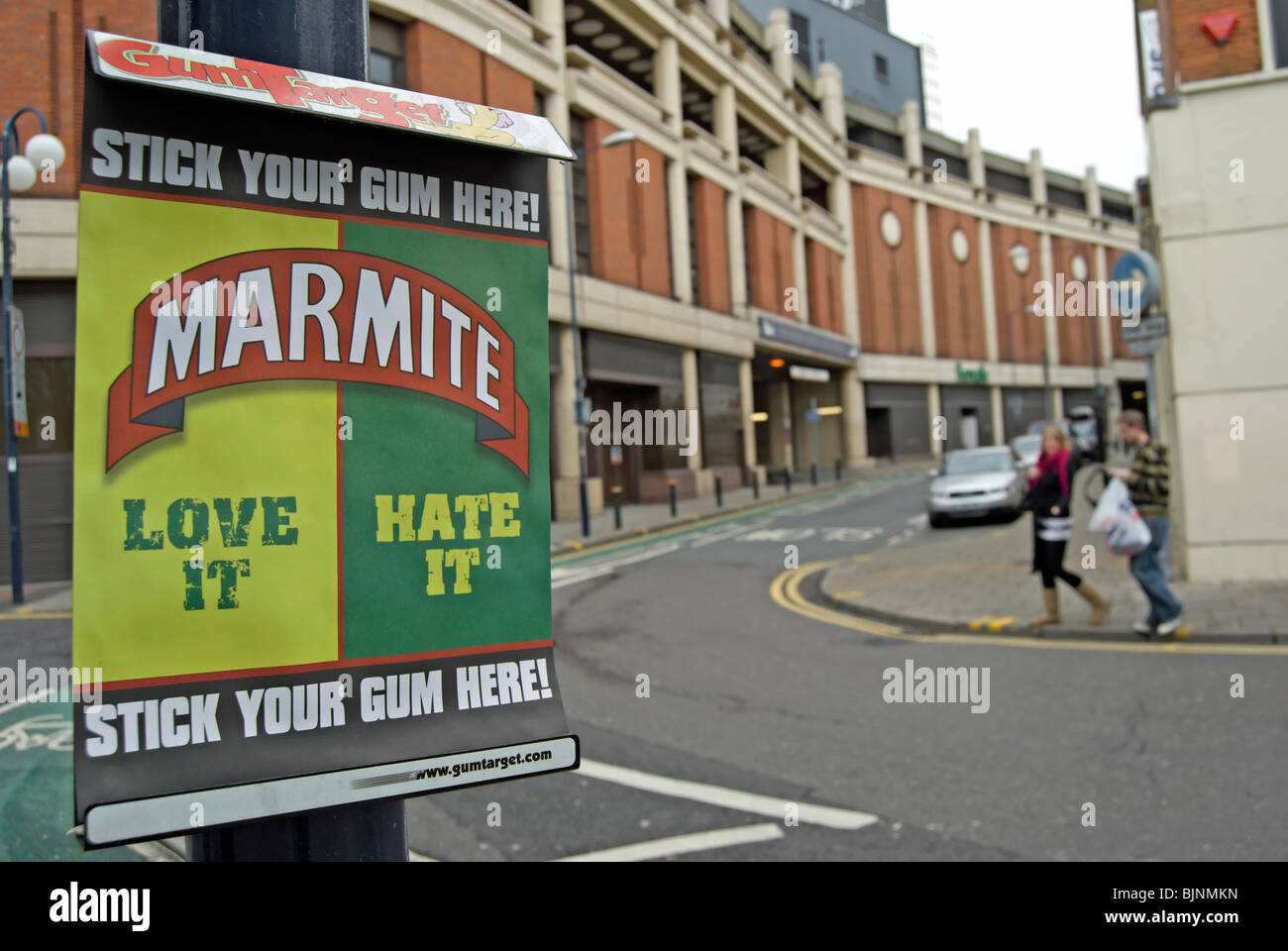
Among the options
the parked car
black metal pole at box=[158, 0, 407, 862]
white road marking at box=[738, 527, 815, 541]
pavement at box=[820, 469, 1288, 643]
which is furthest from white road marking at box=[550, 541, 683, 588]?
the parked car

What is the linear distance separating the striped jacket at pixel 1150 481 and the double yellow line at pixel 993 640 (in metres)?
1.34

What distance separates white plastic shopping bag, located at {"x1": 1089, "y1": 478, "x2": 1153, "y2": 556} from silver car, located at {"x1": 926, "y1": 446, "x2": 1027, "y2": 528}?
1118 cm

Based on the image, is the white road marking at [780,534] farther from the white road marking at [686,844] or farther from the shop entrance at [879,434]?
the shop entrance at [879,434]

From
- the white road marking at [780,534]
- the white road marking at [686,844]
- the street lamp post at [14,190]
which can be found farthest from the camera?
the white road marking at [780,534]

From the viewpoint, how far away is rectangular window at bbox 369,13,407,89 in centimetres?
2011

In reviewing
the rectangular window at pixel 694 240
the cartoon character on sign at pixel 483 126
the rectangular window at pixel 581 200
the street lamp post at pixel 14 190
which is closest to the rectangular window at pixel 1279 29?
the street lamp post at pixel 14 190

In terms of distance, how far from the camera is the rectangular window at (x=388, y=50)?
20.1 m

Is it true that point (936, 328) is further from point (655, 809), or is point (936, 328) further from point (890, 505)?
point (655, 809)

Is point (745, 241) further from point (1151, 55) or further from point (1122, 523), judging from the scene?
point (1122, 523)
